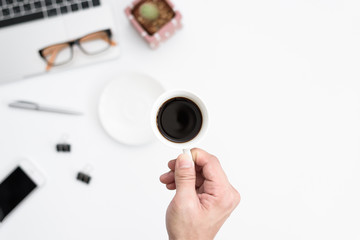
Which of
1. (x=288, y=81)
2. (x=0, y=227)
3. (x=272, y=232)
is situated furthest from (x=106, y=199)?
(x=288, y=81)

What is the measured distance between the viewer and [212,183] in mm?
589

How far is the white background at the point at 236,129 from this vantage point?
0.74 m

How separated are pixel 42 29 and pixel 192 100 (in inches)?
17.8

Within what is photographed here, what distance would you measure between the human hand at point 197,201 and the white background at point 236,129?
16 cm

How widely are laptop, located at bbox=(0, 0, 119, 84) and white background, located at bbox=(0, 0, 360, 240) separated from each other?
0.03m

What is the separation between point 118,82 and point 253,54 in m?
0.36

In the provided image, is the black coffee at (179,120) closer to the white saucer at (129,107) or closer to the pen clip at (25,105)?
the white saucer at (129,107)

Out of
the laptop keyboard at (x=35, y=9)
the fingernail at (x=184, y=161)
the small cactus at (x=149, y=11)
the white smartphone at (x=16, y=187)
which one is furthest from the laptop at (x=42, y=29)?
the fingernail at (x=184, y=161)

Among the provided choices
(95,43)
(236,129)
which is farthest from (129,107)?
(236,129)

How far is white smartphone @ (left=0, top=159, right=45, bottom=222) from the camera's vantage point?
74cm

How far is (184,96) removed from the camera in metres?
0.57

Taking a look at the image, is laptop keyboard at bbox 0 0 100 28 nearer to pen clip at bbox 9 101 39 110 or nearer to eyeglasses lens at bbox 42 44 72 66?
eyeglasses lens at bbox 42 44 72 66

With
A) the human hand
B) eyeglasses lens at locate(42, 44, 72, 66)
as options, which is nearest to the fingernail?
the human hand

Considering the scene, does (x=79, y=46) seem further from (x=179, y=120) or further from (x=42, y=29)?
(x=179, y=120)
